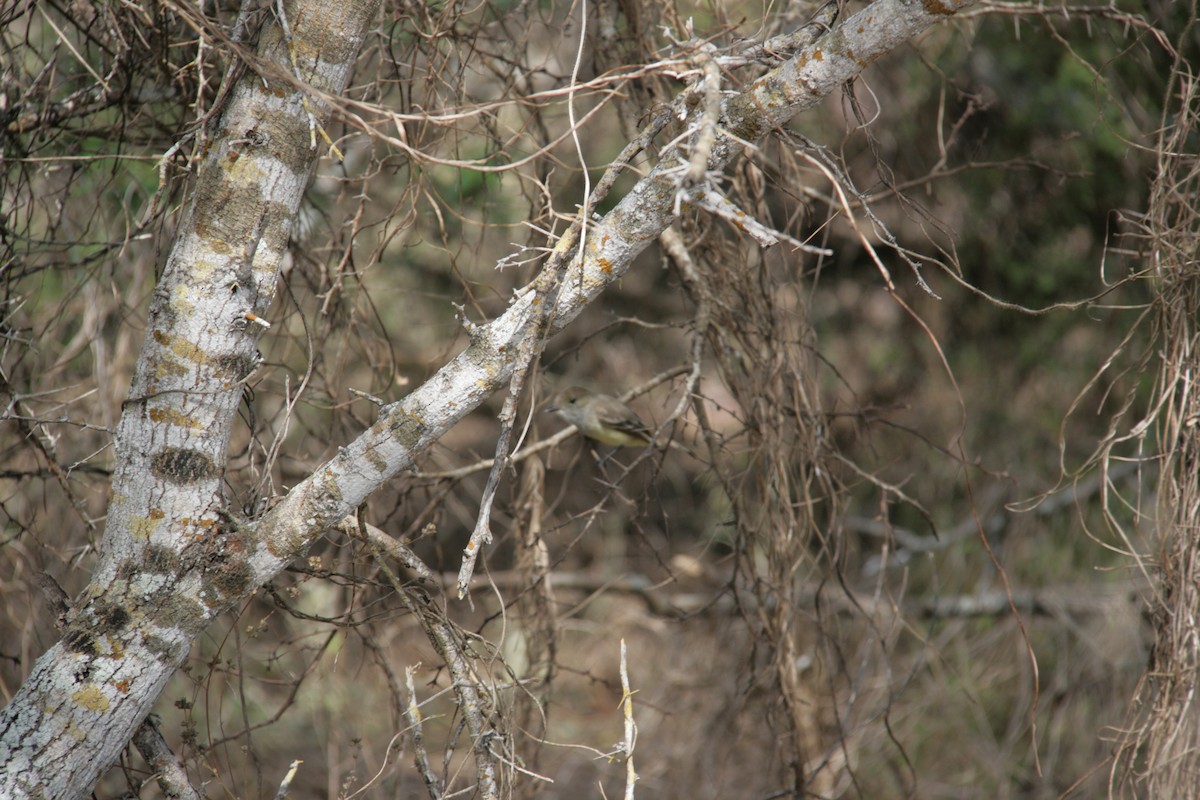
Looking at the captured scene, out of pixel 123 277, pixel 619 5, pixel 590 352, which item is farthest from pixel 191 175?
pixel 590 352

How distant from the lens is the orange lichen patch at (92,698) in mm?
1917

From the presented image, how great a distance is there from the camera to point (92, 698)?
1.92 m

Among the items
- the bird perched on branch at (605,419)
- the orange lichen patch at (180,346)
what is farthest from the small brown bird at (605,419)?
the orange lichen patch at (180,346)

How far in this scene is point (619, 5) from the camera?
10.2 ft

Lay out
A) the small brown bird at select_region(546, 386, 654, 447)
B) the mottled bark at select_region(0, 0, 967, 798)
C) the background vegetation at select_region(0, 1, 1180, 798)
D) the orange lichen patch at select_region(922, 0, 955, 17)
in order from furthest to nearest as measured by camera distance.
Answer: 1. the small brown bird at select_region(546, 386, 654, 447)
2. the background vegetation at select_region(0, 1, 1180, 798)
3. the mottled bark at select_region(0, 0, 967, 798)
4. the orange lichen patch at select_region(922, 0, 955, 17)

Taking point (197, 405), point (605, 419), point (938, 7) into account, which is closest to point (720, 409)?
point (605, 419)

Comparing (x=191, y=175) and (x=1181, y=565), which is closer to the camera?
(x=191, y=175)

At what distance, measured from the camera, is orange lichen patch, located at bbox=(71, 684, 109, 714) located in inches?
75.5

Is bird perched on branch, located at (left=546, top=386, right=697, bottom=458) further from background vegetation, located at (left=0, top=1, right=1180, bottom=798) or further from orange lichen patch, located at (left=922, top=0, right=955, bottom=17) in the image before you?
orange lichen patch, located at (left=922, top=0, right=955, bottom=17)

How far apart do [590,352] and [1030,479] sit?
306cm

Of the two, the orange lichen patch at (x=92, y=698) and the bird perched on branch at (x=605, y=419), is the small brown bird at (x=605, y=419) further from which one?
the orange lichen patch at (x=92, y=698)

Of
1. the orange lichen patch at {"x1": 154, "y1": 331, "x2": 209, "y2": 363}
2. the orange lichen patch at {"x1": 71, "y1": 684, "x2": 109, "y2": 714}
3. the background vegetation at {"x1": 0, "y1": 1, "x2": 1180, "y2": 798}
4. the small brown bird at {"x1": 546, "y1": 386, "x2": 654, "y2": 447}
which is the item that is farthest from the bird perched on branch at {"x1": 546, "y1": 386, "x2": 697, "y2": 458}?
the orange lichen patch at {"x1": 71, "y1": 684, "x2": 109, "y2": 714}

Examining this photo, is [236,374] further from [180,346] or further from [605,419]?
[605,419]

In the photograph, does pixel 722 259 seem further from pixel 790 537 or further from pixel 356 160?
pixel 356 160
